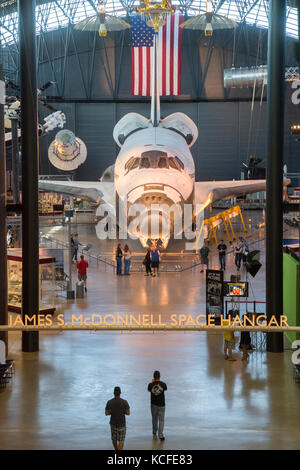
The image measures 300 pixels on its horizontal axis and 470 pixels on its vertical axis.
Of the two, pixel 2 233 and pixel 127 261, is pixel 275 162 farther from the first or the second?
pixel 127 261

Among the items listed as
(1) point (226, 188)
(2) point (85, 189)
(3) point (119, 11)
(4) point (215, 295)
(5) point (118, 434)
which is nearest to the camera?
(5) point (118, 434)

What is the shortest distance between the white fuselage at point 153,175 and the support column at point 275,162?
24.3ft

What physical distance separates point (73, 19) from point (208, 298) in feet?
112

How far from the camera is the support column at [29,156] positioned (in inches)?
456

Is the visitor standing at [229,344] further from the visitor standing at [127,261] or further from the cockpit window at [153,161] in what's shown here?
the cockpit window at [153,161]

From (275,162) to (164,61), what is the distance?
12.6m

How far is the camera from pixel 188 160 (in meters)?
23.2

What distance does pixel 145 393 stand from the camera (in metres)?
9.20

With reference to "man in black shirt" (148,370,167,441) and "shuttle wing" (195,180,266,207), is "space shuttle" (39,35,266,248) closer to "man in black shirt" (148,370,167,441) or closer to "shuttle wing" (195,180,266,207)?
"shuttle wing" (195,180,266,207)

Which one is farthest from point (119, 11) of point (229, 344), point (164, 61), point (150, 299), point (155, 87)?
point (229, 344)

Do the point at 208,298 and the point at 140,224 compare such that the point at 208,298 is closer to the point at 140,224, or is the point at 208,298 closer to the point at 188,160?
the point at 140,224

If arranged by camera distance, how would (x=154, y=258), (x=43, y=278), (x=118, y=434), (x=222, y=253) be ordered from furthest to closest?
(x=222, y=253) < (x=154, y=258) < (x=43, y=278) < (x=118, y=434)

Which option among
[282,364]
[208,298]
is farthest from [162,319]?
[282,364]

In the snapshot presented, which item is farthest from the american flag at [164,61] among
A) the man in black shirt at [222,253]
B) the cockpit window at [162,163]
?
the man in black shirt at [222,253]
